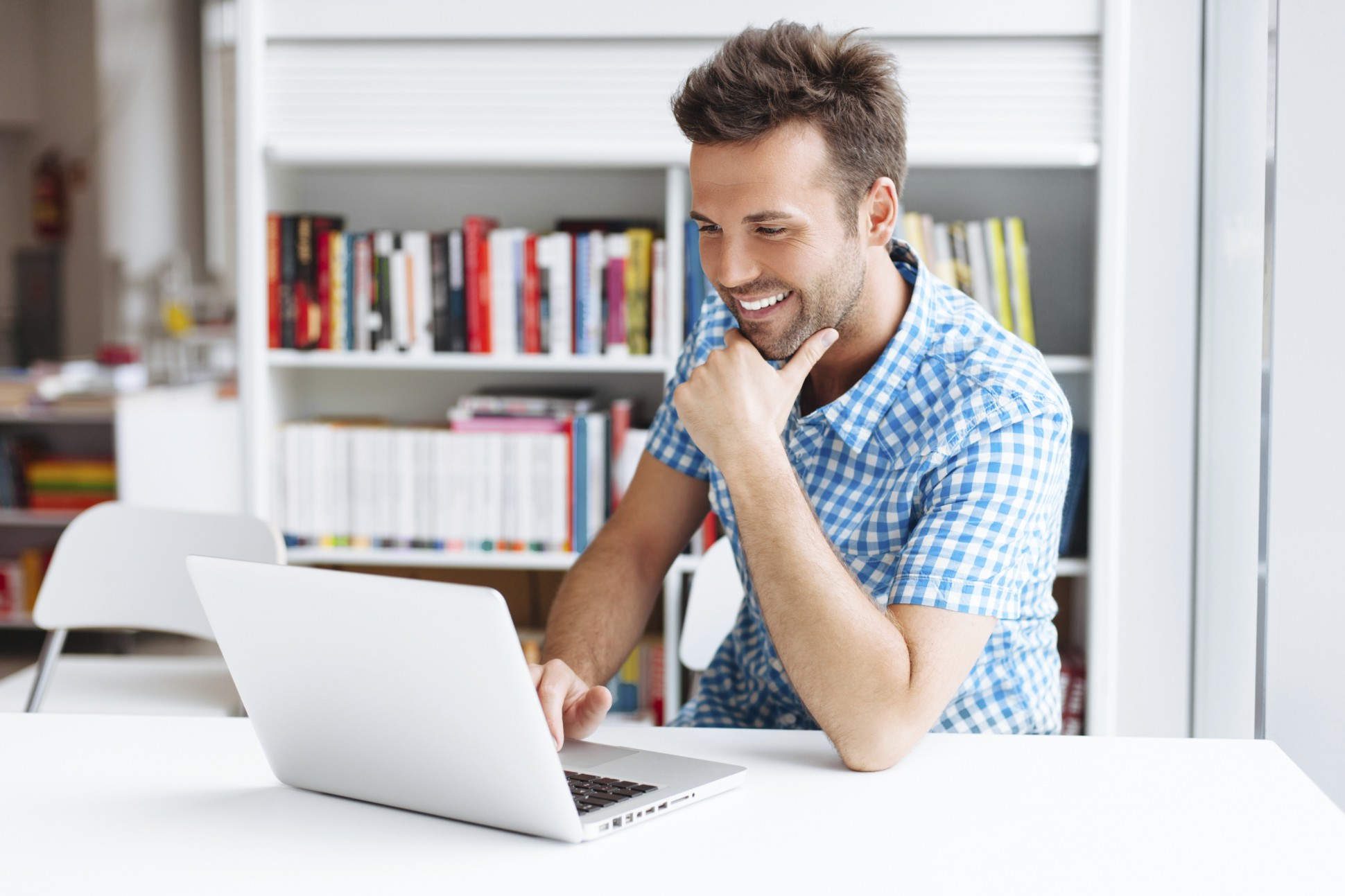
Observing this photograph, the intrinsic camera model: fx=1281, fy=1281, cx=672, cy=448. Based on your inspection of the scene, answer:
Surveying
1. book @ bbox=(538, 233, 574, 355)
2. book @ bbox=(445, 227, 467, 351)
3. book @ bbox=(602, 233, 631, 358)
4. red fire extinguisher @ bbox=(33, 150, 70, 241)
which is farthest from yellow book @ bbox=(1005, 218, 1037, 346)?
red fire extinguisher @ bbox=(33, 150, 70, 241)

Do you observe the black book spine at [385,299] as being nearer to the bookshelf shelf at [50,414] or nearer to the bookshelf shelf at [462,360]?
the bookshelf shelf at [462,360]

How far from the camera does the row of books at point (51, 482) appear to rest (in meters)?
3.95

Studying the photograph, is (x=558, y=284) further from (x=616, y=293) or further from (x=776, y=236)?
(x=776, y=236)

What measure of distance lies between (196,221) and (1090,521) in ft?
18.1

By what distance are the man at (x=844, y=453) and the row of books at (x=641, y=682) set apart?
A: 1.06 m

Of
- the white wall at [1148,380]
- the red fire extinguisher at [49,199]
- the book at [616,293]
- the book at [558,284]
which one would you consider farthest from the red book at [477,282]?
the red fire extinguisher at [49,199]

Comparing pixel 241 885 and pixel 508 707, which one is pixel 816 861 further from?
pixel 241 885

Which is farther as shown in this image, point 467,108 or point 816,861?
point 467,108

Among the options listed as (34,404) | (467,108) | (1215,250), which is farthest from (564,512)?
(34,404)

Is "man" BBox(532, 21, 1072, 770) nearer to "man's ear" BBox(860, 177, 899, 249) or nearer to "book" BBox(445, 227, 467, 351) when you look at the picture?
"man's ear" BBox(860, 177, 899, 249)

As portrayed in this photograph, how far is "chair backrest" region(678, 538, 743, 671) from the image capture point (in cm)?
189

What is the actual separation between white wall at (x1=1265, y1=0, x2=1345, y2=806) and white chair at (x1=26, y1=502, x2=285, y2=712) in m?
1.67

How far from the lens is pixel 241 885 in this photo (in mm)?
930

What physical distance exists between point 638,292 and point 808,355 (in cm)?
120
